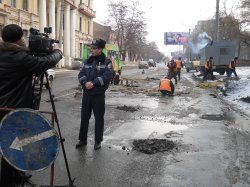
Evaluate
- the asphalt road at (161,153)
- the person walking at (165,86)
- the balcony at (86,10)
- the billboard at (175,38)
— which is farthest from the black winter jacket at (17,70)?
the billboard at (175,38)

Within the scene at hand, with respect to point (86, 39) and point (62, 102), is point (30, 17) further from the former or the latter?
point (62, 102)

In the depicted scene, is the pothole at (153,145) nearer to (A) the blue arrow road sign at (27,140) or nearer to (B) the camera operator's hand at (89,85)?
(B) the camera operator's hand at (89,85)

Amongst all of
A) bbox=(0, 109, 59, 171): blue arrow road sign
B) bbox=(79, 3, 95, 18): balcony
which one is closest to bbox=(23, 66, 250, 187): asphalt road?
bbox=(0, 109, 59, 171): blue arrow road sign

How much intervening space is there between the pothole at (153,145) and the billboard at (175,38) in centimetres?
6858

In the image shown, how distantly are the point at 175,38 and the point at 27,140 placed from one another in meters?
73.5

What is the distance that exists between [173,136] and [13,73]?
4.67 meters

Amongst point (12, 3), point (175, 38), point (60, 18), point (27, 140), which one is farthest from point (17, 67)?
point (175, 38)

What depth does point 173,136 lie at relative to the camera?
8.09 meters

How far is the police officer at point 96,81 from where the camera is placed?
6.62 m

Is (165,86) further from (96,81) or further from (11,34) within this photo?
(11,34)

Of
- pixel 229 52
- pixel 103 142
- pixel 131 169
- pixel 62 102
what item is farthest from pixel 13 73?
pixel 229 52

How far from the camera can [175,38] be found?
249 ft

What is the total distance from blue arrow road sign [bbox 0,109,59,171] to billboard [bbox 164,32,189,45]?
7223 cm

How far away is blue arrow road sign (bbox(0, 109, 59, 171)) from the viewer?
3.77m
